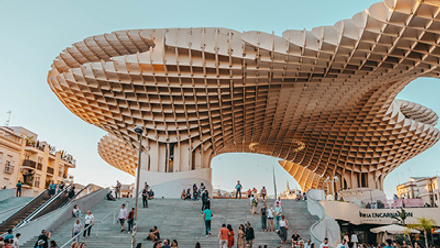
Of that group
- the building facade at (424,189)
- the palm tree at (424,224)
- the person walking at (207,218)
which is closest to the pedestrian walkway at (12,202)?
the person walking at (207,218)

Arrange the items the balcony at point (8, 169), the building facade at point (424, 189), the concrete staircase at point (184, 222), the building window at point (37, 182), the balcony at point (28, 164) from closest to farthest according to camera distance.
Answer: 1. the concrete staircase at point (184, 222)
2. the balcony at point (8, 169)
3. the balcony at point (28, 164)
4. the building window at point (37, 182)
5. the building facade at point (424, 189)

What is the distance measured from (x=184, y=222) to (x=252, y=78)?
13548 millimetres

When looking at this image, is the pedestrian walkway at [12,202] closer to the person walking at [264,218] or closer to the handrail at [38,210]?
the handrail at [38,210]

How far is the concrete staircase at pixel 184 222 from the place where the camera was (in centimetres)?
1686

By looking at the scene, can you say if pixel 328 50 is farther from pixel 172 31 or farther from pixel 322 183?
pixel 322 183

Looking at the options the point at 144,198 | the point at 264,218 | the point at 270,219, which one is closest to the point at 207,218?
the point at 264,218

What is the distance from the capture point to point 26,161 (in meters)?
42.1

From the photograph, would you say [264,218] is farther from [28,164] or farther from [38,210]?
[28,164]

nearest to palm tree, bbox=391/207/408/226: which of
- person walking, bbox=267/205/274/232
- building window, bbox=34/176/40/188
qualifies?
person walking, bbox=267/205/274/232

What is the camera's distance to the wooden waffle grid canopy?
24.6 metres

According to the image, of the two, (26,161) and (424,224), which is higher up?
(26,161)

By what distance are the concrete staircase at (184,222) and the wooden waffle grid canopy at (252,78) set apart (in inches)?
397

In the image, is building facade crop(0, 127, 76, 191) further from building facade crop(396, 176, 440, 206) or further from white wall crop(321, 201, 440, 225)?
building facade crop(396, 176, 440, 206)

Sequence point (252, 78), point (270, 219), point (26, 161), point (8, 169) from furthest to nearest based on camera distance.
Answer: point (26, 161) → point (8, 169) → point (252, 78) → point (270, 219)
